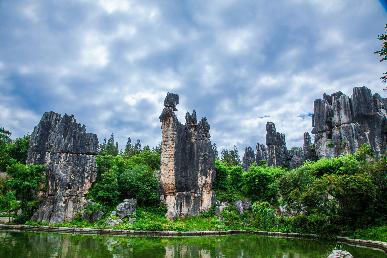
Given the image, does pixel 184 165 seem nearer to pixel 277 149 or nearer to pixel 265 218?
pixel 265 218

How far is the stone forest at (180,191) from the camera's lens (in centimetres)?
2195

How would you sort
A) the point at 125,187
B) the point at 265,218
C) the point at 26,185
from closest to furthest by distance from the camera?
→ the point at 265,218 → the point at 26,185 → the point at 125,187

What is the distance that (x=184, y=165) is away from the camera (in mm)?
33156

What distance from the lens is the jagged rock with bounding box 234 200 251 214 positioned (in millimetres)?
31513

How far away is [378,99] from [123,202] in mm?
38839

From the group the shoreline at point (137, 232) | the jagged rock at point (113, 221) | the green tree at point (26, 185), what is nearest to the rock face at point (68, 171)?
the green tree at point (26, 185)

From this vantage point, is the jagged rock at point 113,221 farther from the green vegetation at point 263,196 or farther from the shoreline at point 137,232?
the shoreline at point 137,232

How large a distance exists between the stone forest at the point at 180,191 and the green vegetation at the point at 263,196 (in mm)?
75

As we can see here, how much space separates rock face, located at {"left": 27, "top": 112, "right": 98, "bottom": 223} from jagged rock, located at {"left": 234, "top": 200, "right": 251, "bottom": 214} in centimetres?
1438

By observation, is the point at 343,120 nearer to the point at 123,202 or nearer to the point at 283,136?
the point at 283,136

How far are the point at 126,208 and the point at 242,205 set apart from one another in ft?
35.6

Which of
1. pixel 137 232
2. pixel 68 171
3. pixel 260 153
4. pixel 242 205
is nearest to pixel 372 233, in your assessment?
pixel 242 205

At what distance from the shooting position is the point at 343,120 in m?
45.7

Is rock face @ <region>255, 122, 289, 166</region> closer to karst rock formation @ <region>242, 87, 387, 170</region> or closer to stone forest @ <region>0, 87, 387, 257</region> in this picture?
karst rock formation @ <region>242, 87, 387, 170</region>
